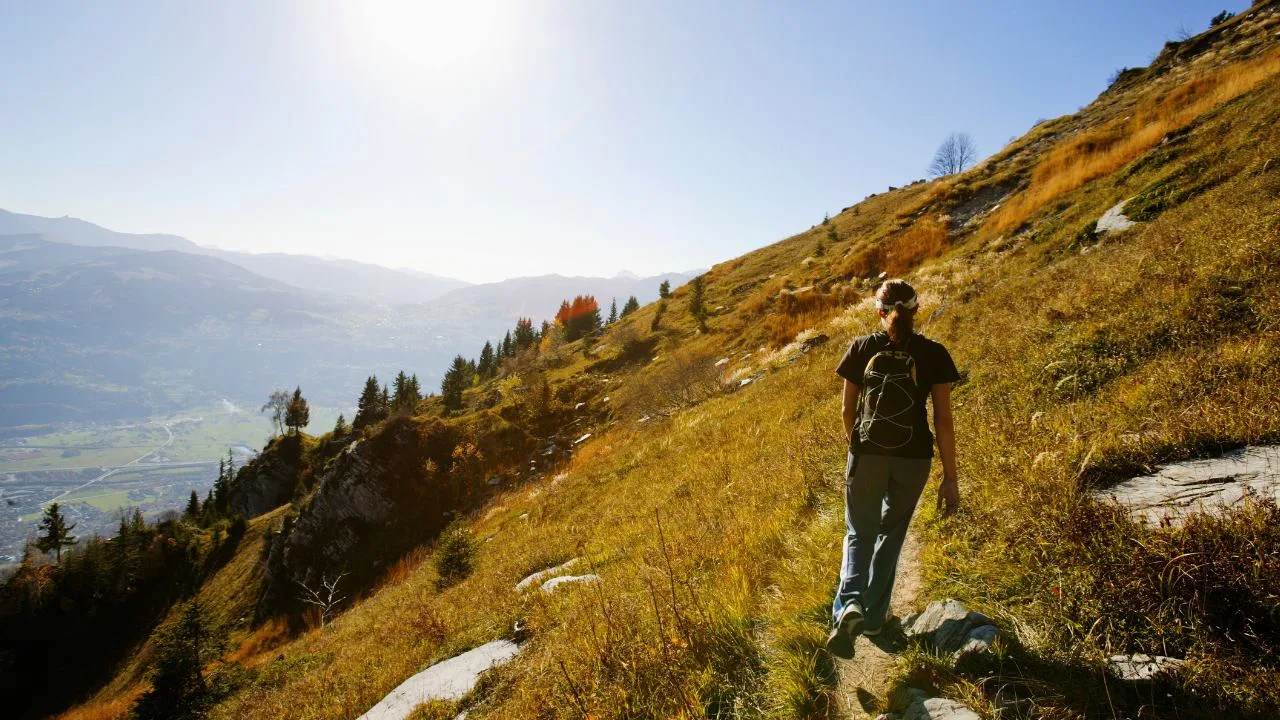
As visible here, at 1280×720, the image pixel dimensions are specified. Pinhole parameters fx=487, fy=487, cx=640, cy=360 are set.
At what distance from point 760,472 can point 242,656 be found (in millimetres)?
31670

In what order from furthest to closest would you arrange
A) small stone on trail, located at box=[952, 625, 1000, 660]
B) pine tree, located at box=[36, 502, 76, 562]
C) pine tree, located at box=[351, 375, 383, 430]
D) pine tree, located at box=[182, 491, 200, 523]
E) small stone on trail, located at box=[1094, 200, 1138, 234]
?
pine tree, located at box=[182, 491, 200, 523] → pine tree, located at box=[351, 375, 383, 430] → pine tree, located at box=[36, 502, 76, 562] → small stone on trail, located at box=[1094, 200, 1138, 234] → small stone on trail, located at box=[952, 625, 1000, 660]

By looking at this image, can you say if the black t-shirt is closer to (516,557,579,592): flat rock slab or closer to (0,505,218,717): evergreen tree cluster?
(516,557,579,592): flat rock slab

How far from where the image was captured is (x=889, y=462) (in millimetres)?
3787

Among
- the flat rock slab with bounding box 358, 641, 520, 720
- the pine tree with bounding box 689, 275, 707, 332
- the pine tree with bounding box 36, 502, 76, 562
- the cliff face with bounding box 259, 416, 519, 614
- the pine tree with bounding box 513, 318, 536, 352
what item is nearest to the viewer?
the flat rock slab with bounding box 358, 641, 520, 720

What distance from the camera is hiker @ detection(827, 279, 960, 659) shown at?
3.72m

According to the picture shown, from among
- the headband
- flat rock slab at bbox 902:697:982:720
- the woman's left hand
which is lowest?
flat rock slab at bbox 902:697:982:720

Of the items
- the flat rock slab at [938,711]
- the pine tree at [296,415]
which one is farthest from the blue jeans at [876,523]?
the pine tree at [296,415]

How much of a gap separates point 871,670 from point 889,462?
5.15 feet

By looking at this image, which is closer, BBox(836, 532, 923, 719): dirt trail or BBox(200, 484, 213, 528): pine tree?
BBox(836, 532, 923, 719): dirt trail

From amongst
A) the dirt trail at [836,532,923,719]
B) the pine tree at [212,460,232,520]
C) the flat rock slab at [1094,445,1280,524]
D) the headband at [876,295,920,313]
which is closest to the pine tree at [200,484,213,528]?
the pine tree at [212,460,232,520]

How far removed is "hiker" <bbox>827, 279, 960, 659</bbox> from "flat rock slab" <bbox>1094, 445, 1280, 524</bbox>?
1314 millimetres

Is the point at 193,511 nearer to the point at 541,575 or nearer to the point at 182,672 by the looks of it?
the point at 182,672

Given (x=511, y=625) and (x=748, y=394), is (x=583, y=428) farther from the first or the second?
(x=511, y=625)

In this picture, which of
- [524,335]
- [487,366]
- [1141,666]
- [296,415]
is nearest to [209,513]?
[296,415]
